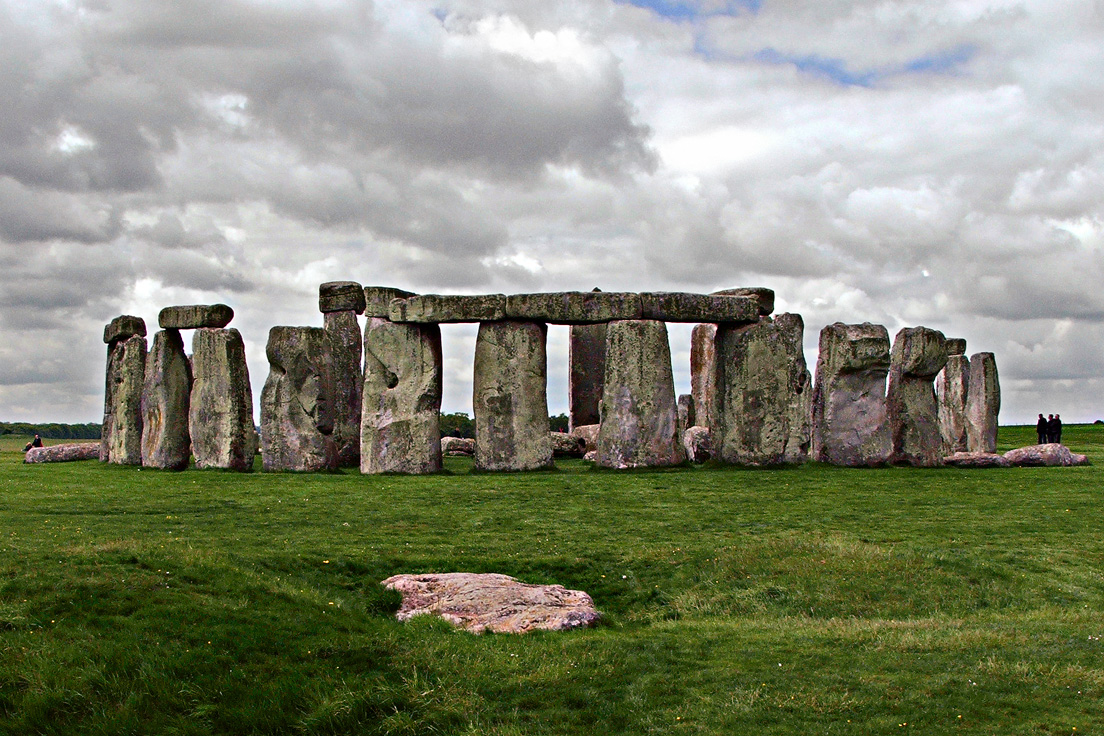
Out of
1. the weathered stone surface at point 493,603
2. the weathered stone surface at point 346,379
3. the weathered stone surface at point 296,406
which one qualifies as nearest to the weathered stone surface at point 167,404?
the weathered stone surface at point 296,406

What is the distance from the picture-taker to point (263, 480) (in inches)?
821

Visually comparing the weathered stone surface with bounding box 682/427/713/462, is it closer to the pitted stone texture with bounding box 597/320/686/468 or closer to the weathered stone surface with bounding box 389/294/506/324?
the pitted stone texture with bounding box 597/320/686/468

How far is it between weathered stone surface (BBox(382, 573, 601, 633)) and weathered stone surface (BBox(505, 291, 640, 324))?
11.3m

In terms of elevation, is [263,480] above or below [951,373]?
below

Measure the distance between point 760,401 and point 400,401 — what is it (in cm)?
743

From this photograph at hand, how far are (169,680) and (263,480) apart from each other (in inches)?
497

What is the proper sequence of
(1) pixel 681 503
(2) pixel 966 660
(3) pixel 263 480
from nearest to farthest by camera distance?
(2) pixel 966 660, (1) pixel 681 503, (3) pixel 263 480

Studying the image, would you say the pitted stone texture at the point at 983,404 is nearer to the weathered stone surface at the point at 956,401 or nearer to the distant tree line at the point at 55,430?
the weathered stone surface at the point at 956,401

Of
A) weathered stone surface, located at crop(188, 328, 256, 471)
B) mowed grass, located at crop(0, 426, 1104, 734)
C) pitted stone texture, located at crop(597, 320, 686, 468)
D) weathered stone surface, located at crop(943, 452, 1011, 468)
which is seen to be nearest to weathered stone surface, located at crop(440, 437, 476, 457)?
weathered stone surface, located at crop(188, 328, 256, 471)

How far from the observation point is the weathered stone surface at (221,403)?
75.2 feet

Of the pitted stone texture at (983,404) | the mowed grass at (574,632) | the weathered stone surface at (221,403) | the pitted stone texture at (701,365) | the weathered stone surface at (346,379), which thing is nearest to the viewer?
the mowed grass at (574,632)

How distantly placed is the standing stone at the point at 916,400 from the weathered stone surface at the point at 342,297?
12033 millimetres

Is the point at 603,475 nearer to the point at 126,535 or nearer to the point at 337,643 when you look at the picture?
the point at 126,535

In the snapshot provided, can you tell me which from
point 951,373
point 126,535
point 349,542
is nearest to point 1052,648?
point 349,542
